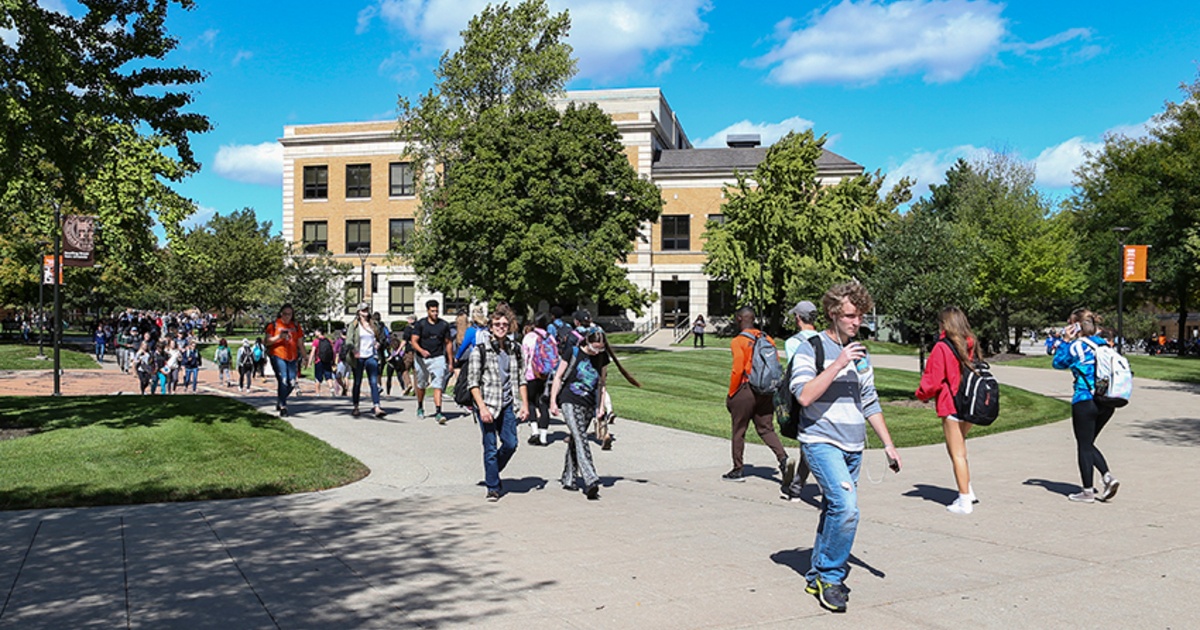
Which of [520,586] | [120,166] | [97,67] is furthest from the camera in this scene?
[120,166]

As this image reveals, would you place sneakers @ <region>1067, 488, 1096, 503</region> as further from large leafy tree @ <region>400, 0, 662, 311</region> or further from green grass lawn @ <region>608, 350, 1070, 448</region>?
large leafy tree @ <region>400, 0, 662, 311</region>

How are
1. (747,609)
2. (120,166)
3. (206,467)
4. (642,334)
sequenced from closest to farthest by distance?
(747,609) < (206,467) < (120,166) < (642,334)

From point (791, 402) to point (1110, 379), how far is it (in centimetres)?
470

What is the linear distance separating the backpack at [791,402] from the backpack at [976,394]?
271 centimetres

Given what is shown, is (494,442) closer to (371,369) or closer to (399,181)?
(371,369)

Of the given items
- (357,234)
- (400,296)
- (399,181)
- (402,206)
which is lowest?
(400,296)

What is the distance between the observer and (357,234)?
59.9 meters

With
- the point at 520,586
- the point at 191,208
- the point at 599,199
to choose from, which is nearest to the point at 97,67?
the point at 191,208

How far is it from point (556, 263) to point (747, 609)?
29939mm

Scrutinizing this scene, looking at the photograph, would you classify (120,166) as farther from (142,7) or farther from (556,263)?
(556,263)

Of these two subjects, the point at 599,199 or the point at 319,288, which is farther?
the point at 319,288

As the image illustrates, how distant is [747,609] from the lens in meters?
5.19

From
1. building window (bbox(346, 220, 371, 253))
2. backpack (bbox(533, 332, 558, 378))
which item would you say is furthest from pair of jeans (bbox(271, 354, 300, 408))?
building window (bbox(346, 220, 371, 253))

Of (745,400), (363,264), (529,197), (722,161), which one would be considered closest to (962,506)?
(745,400)
